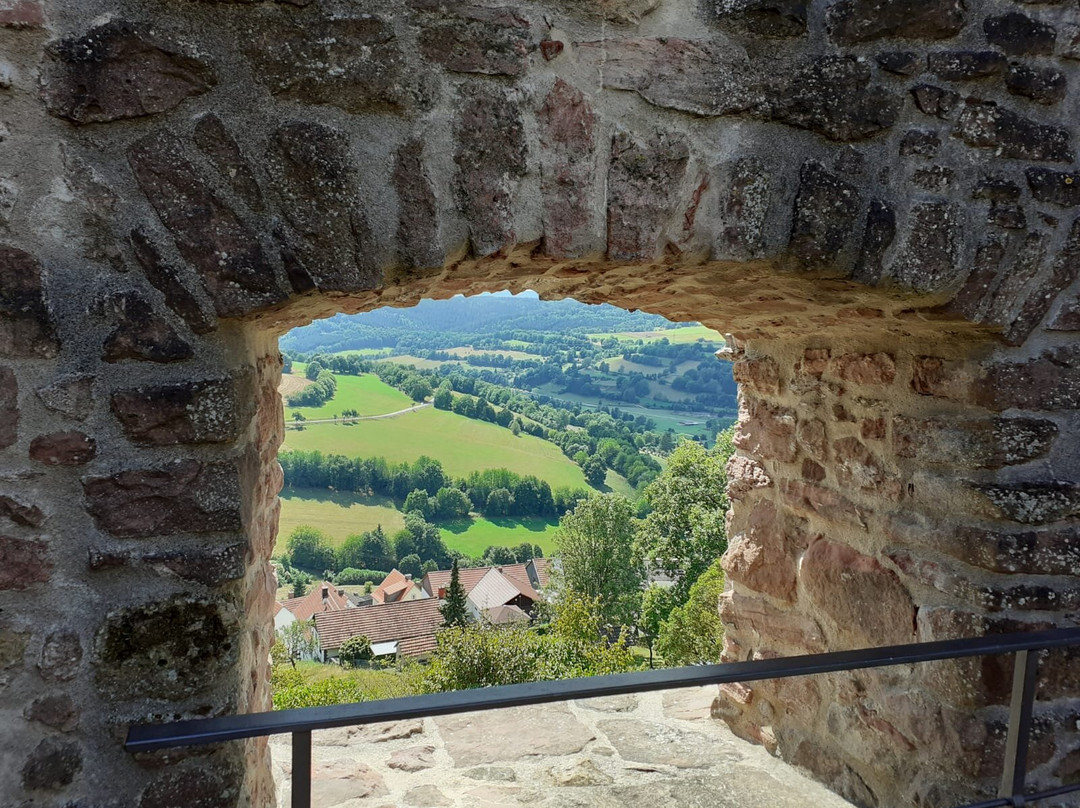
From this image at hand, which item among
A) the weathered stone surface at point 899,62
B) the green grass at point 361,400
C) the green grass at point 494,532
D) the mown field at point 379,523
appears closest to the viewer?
the weathered stone surface at point 899,62

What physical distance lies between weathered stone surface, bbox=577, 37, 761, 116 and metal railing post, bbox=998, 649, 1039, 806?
1.24 meters

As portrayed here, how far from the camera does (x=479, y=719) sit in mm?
2748

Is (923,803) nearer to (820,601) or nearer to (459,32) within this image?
(820,601)

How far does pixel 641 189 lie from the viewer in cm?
155

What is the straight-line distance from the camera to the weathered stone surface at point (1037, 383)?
1842 mm

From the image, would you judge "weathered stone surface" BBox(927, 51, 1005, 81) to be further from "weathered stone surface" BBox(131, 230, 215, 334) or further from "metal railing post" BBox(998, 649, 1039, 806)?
"weathered stone surface" BBox(131, 230, 215, 334)

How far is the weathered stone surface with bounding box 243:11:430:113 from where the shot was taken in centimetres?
135

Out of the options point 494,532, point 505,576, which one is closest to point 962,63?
point 505,576

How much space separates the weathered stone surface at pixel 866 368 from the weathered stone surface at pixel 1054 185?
0.52 m

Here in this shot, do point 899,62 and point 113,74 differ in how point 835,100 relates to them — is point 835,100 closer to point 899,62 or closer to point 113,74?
point 899,62

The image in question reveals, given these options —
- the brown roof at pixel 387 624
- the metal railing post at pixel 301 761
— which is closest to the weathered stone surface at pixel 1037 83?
the metal railing post at pixel 301 761

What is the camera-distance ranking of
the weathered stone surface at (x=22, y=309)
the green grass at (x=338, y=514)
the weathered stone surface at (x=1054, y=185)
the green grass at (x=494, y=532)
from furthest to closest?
A: 1. the green grass at (x=338, y=514)
2. the green grass at (x=494, y=532)
3. the weathered stone surface at (x=1054, y=185)
4. the weathered stone surface at (x=22, y=309)

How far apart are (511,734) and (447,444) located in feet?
78.7

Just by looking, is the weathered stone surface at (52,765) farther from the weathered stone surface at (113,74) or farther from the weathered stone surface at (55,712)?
the weathered stone surface at (113,74)
